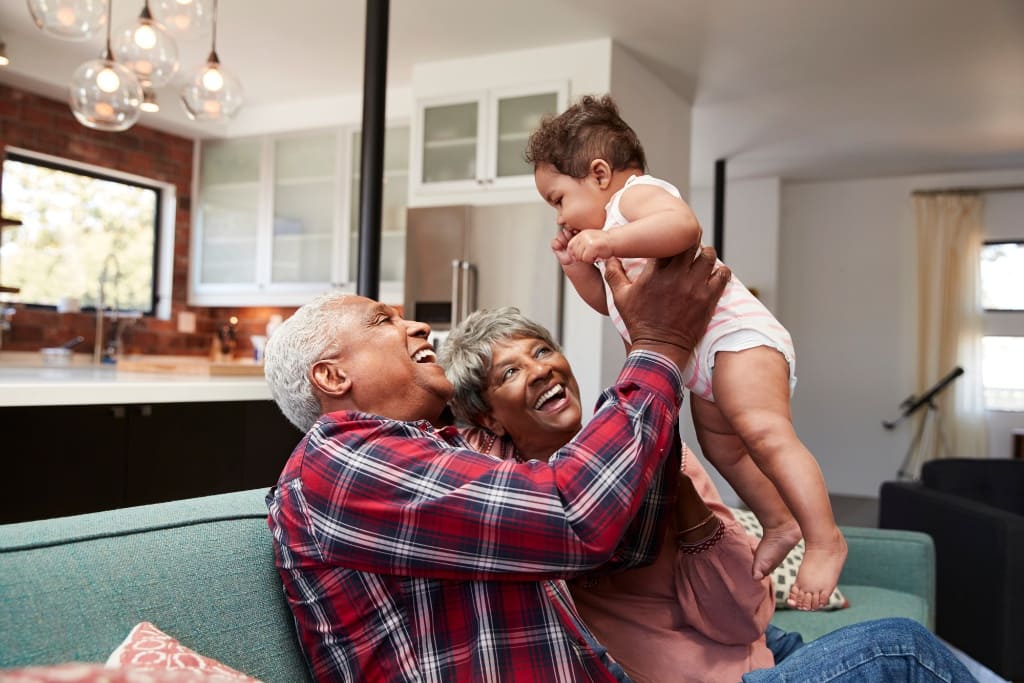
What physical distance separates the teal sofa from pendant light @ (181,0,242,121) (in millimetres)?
2155

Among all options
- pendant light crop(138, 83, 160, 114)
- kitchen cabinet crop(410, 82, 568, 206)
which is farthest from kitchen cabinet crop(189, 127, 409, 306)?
pendant light crop(138, 83, 160, 114)

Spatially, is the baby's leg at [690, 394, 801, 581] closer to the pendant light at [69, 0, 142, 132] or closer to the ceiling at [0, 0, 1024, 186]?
the pendant light at [69, 0, 142, 132]

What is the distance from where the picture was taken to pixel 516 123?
5.00m

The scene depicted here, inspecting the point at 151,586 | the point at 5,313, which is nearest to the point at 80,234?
the point at 5,313

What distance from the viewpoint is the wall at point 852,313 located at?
7.71m

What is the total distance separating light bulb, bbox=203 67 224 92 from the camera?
10.1ft

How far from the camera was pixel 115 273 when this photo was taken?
20.4 ft

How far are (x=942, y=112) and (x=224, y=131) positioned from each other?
5.14 meters

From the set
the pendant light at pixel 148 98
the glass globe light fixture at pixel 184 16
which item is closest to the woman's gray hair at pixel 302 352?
the glass globe light fixture at pixel 184 16

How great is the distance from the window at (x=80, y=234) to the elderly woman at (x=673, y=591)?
193 inches

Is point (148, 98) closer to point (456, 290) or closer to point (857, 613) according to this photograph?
point (456, 290)

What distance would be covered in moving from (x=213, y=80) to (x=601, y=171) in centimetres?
204

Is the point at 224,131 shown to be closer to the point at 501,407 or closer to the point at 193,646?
the point at 501,407

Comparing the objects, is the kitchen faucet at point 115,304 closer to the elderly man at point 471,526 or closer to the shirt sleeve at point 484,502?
the elderly man at point 471,526
